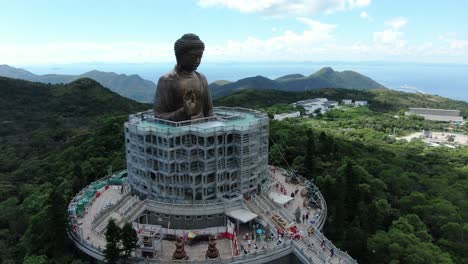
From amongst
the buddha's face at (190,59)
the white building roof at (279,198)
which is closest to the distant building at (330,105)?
the white building roof at (279,198)

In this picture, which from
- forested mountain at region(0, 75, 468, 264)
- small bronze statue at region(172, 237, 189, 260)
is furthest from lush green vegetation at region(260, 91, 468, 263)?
small bronze statue at region(172, 237, 189, 260)

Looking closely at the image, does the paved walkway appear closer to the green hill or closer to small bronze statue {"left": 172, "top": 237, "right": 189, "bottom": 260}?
small bronze statue {"left": 172, "top": 237, "right": 189, "bottom": 260}

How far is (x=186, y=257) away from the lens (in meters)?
34.1

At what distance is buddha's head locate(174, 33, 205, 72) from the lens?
4469 cm

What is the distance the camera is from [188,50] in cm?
4481

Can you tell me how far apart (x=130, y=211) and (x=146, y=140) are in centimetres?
872

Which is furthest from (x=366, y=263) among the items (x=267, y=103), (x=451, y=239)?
(x=267, y=103)

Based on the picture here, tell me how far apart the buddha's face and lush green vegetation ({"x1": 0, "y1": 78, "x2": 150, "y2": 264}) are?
70.0 ft

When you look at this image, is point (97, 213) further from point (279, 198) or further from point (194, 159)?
point (279, 198)

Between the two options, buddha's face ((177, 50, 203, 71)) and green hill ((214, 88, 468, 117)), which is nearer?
buddha's face ((177, 50, 203, 71))

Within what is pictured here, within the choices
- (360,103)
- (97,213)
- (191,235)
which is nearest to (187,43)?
(191,235)

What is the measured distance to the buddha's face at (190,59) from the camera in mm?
45062

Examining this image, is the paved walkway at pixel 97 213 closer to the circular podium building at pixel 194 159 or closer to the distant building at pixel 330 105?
the circular podium building at pixel 194 159

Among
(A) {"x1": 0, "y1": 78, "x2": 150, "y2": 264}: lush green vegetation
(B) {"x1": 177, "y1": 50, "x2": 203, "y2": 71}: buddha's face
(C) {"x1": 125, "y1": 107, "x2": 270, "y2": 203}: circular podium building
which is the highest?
(B) {"x1": 177, "y1": 50, "x2": 203, "y2": 71}: buddha's face
